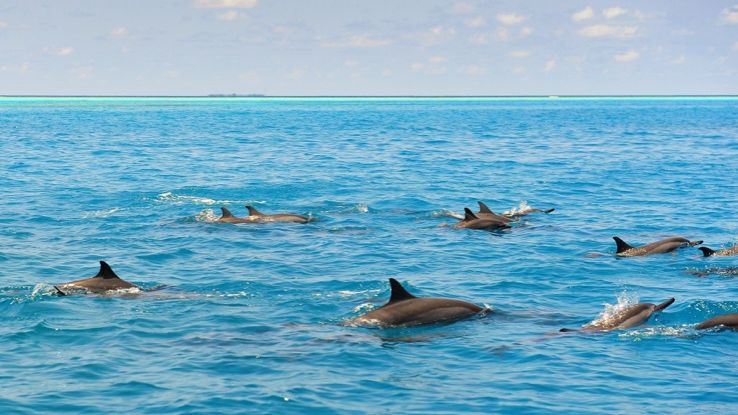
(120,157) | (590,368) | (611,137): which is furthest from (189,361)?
(611,137)

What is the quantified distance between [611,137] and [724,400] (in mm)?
78535

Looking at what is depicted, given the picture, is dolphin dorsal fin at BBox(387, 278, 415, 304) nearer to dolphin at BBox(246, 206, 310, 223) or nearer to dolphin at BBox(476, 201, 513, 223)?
dolphin at BBox(476, 201, 513, 223)

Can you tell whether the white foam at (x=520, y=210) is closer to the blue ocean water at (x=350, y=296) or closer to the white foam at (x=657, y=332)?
the blue ocean water at (x=350, y=296)

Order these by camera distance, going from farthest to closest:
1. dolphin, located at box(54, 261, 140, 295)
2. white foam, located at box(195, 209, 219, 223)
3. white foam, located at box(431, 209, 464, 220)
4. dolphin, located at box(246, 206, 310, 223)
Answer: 1. white foam, located at box(431, 209, 464, 220)
2. white foam, located at box(195, 209, 219, 223)
3. dolphin, located at box(246, 206, 310, 223)
4. dolphin, located at box(54, 261, 140, 295)

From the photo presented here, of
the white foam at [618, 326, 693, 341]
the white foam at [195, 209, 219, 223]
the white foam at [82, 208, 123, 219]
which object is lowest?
the white foam at [82, 208, 123, 219]

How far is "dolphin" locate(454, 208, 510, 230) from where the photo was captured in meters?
29.3

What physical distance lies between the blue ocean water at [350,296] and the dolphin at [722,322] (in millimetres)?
416

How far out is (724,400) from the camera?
13.2 m

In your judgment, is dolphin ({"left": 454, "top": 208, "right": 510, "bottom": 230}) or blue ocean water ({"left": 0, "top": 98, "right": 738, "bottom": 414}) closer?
blue ocean water ({"left": 0, "top": 98, "right": 738, "bottom": 414})

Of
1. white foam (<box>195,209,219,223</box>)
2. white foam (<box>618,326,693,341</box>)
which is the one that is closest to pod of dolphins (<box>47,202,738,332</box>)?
white foam (<box>618,326,693,341</box>)

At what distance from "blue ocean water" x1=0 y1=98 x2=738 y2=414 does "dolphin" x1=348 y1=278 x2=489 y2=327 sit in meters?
0.30

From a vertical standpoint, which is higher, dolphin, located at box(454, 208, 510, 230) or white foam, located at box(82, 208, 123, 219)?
dolphin, located at box(454, 208, 510, 230)

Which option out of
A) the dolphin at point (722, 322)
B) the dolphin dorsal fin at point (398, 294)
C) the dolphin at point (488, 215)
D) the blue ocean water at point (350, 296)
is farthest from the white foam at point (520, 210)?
the dolphin dorsal fin at point (398, 294)

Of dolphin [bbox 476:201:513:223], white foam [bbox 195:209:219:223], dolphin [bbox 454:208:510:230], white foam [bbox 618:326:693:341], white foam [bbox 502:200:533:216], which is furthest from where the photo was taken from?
white foam [bbox 502:200:533:216]
